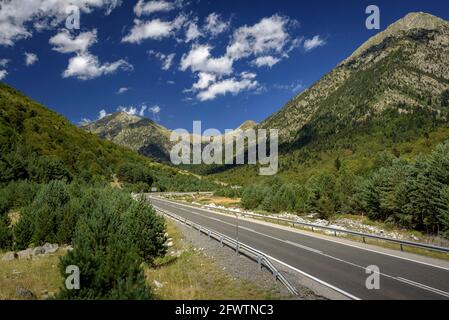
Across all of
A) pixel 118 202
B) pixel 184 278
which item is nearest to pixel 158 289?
pixel 184 278

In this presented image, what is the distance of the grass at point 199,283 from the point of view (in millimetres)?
11336

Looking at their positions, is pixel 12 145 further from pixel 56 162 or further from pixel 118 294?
pixel 118 294

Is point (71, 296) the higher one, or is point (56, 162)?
point (56, 162)

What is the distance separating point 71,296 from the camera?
9.22 meters

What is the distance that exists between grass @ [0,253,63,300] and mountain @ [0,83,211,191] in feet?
146

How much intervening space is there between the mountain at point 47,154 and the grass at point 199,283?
169 feet

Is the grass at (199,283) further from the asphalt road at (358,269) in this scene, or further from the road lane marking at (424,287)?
the road lane marking at (424,287)

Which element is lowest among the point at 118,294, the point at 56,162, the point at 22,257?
the point at 22,257

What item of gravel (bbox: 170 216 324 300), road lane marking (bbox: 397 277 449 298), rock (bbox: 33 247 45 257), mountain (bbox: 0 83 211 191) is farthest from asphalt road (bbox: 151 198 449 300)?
mountain (bbox: 0 83 211 191)

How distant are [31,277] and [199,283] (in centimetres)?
839

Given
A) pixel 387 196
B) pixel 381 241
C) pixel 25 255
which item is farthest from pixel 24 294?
pixel 387 196

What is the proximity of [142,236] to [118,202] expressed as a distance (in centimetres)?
1134

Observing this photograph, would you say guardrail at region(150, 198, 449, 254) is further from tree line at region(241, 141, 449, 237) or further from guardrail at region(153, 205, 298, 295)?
tree line at region(241, 141, 449, 237)

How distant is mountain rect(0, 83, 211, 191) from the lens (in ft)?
204
